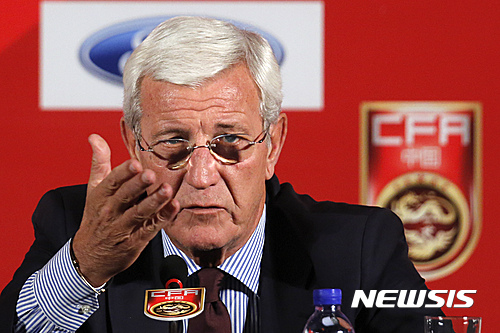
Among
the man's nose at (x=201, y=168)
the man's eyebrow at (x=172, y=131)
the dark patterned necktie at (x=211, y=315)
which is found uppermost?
the man's eyebrow at (x=172, y=131)

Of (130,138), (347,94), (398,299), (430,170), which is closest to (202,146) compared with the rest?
(130,138)

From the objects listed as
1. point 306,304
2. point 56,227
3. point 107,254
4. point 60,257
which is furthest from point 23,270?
point 306,304

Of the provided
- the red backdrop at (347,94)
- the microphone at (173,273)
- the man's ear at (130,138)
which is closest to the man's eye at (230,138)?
the man's ear at (130,138)

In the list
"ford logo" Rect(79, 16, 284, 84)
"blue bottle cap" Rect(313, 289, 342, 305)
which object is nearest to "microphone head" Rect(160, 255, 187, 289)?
"blue bottle cap" Rect(313, 289, 342, 305)

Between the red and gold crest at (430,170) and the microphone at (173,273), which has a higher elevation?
the microphone at (173,273)

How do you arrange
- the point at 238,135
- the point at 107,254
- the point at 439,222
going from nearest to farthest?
the point at 107,254 → the point at 238,135 → the point at 439,222

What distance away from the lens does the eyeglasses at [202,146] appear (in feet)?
4.80

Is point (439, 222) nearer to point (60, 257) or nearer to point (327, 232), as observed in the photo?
point (327, 232)

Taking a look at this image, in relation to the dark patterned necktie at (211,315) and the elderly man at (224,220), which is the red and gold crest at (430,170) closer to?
the elderly man at (224,220)

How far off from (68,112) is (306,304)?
1742mm

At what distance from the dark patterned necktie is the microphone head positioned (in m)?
0.29

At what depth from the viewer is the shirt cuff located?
1.15 m

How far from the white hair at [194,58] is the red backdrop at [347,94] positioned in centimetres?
126

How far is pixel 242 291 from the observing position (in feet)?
5.24
